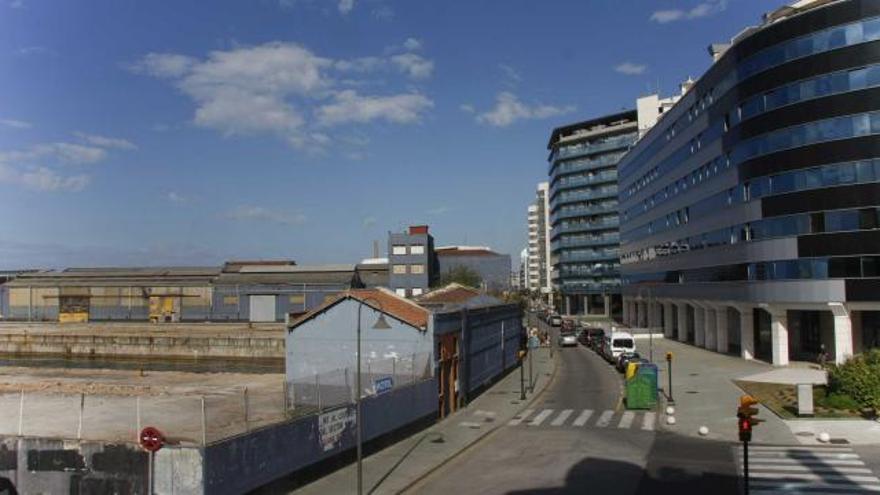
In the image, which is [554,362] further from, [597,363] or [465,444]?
[465,444]

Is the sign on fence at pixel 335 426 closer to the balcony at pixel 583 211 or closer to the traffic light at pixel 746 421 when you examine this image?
the traffic light at pixel 746 421

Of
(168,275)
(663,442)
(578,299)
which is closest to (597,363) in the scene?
(663,442)

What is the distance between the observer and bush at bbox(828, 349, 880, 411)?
35781 mm

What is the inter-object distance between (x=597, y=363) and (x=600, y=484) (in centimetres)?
4441

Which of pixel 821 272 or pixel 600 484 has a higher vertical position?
pixel 821 272

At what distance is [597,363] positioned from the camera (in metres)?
67.4

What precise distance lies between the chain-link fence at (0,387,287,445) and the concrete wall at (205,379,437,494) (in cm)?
59

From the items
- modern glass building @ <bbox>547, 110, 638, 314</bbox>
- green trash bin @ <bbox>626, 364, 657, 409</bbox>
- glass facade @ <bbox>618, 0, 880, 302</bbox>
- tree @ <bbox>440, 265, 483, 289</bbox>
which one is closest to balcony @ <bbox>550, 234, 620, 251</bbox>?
modern glass building @ <bbox>547, 110, 638, 314</bbox>

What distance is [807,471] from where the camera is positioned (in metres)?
25.5

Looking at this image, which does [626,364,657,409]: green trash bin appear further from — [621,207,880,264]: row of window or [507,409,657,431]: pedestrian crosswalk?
[621,207,880,264]: row of window

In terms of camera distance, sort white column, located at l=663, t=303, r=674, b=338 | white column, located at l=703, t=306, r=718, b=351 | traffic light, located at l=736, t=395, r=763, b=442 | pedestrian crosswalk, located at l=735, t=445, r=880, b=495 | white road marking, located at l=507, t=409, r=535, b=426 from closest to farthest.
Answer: traffic light, located at l=736, t=395, r=763, b=442, pedestrian crosswalk, located at l=735, t=445, r=880, b=495, white road marking, located at l=507, t=409, r=535, b=426, white column, located at l=703, t=306, r=718, b=351, white column, located at l=663, t=303, r=674, b=338

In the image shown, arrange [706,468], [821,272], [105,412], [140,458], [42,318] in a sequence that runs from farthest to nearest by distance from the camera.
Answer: [42,318], [821,272], [105,412], [706,468], [140,458]

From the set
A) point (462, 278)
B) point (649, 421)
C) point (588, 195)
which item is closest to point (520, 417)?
point (649, 421)

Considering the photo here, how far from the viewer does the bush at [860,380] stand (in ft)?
117
